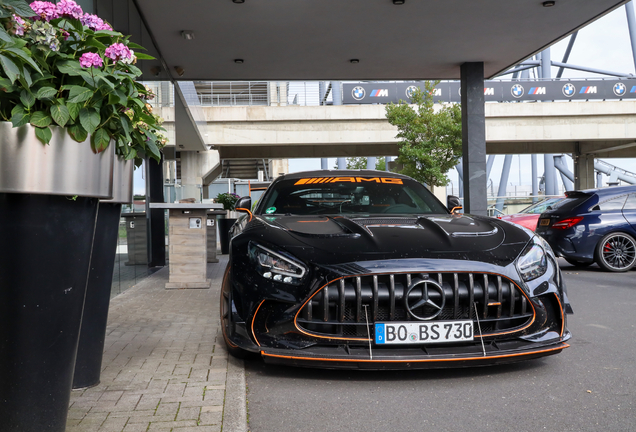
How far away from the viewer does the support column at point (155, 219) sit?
9.66m

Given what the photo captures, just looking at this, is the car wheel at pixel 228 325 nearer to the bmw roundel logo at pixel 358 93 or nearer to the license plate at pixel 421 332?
the license plate at pixel 421 332

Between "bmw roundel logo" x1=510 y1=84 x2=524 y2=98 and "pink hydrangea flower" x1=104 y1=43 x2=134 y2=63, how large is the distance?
1072 inches

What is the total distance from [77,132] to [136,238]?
6.79 m

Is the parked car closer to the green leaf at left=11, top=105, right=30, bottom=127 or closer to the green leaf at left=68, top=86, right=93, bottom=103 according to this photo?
the green leaf at left=68, top=86, right=93, bottom=103

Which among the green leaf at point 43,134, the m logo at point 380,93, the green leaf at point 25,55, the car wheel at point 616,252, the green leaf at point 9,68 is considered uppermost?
the m logo at point 380,93

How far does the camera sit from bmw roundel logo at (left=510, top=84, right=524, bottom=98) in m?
27.1

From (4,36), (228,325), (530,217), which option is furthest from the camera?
(530,217)

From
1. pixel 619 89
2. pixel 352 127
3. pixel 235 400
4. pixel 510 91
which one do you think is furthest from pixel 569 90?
pixel 235 400

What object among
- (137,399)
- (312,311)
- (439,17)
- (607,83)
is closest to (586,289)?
(439,17)

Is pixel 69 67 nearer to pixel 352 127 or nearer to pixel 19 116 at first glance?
pixel 19 116

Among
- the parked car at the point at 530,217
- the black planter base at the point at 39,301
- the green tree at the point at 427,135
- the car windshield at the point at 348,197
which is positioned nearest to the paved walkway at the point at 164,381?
the black planter base at the point at 39,301

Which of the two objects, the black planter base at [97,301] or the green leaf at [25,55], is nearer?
the green leaf at [25,55]

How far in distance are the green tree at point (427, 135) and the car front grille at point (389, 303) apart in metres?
21.4

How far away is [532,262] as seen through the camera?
346 centimetres
